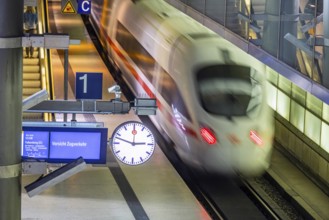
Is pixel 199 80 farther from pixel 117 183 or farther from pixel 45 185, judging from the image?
pixel 45 185

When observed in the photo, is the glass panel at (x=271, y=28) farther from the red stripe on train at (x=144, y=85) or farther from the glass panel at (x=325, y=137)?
the glass panel at (x=325, y=137)

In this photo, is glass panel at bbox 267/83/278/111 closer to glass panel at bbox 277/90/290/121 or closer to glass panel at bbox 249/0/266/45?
glass panel at bbox 277/90/290/121

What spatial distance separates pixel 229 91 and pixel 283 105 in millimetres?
4333

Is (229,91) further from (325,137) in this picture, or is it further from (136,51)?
(136,51)

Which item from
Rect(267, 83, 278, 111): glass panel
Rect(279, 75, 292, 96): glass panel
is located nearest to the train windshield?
Rect(279, 75, 292, 96): glass panel

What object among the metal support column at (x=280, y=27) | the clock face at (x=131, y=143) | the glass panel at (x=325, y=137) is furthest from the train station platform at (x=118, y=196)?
the metal support column at (x=280, y=27)

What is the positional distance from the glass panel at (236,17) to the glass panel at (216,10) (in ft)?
1.26

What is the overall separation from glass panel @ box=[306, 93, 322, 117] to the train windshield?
1.78 metres

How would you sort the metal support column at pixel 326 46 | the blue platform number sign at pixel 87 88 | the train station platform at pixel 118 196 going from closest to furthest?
1. the metal support column at pixel 326 46
2. the blue platform number sign at pixel 87 88
3. the train station platform at pixel 118 196

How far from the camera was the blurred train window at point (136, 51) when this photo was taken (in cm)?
2142

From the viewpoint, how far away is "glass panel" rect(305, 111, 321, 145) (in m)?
20.0

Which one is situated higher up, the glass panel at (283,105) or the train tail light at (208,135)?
the train tail light at (208,135)

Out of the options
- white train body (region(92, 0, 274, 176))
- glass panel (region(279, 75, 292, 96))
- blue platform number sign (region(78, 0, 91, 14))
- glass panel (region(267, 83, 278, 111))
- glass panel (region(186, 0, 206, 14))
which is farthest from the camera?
blue platform number sign (region(78, 0, 91, 14))

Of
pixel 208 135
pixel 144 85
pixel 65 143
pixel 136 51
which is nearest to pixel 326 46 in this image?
pixel 65 143
